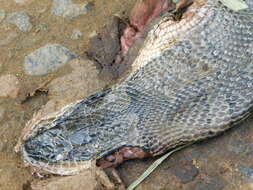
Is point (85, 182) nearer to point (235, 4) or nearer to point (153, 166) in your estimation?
point (153, 166)

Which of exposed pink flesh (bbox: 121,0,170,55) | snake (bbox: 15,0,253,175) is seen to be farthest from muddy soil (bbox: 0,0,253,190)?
exposed pink flesh (bbox: 121,0,170,55)

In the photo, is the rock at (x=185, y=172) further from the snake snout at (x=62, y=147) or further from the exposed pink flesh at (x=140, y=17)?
the exposed pink flesh at (x=140, y=17)

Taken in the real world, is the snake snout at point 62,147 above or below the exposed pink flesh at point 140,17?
below

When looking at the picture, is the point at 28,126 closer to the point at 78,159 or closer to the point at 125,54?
the point at 78,159

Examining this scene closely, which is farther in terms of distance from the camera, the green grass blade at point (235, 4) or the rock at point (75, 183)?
the green grass blade at point (235, 4)

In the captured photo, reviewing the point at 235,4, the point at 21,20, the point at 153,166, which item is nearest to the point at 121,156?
A: the point at 153,166

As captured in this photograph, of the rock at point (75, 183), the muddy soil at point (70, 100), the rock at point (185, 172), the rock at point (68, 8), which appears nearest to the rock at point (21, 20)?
the muddy soil at point (70, 100)

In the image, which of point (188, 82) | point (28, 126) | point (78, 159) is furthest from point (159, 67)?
point (28, 126)
